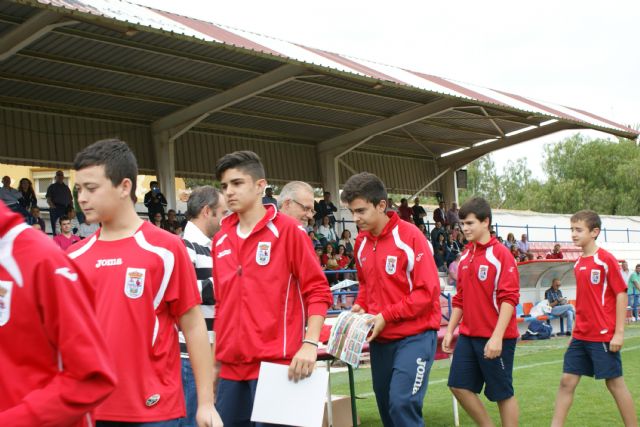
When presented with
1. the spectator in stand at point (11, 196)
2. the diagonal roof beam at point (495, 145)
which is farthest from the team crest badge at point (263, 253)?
the diagonal roof beam at point (495, 145)

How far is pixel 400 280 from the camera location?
6.24 m

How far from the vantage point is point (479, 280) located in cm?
739

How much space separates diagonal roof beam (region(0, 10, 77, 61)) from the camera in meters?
16.1

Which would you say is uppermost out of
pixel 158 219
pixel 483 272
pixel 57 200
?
pixel 57 200

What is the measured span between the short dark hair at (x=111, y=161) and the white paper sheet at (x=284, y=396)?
1449 mm

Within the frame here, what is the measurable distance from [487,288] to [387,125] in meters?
21.2

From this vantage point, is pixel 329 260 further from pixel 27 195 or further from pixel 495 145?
pixel 495 145

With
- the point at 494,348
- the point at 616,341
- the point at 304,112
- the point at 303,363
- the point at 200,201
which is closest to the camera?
the point at 303,363

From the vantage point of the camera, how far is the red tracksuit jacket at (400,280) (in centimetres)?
607

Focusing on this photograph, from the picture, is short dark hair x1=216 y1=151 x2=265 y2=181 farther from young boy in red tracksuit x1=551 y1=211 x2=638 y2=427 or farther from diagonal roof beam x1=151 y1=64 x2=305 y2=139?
diagonal roof beam x1=151 y1=64 x2=305 y2=139

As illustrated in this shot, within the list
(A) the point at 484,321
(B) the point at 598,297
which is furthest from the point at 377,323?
(B) the point at 598,297

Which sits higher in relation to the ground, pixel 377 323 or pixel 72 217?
pixel 72 217

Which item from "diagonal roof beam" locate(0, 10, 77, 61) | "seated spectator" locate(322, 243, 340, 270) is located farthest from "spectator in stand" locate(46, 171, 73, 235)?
"seated spectator" locate(322, 243, 340, 270)

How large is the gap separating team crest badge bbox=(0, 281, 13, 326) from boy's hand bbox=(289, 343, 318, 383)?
100 inches
